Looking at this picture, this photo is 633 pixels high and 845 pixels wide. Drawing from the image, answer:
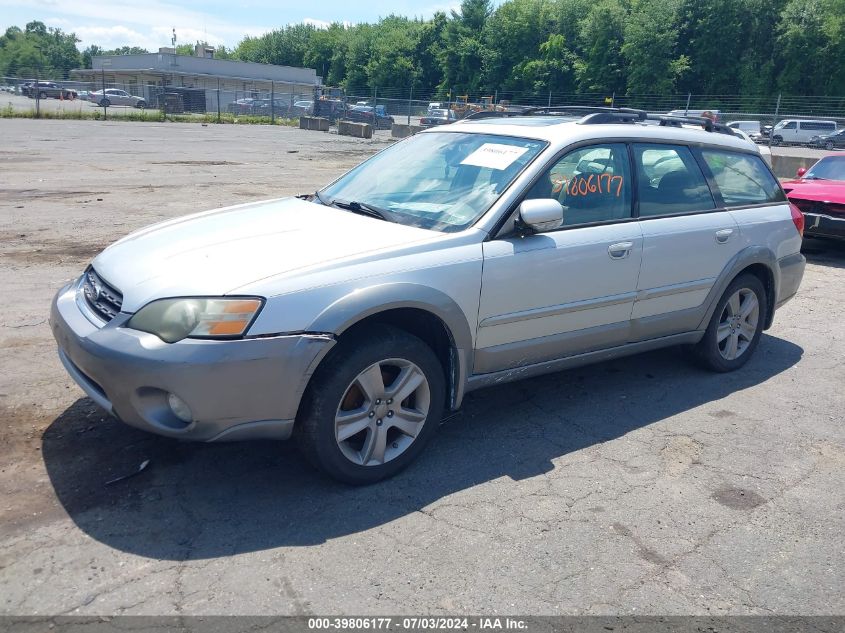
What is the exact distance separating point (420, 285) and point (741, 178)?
3.22m

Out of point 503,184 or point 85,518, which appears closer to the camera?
point 85,518

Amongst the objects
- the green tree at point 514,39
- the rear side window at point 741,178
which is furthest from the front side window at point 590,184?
the green tree at point 514,39

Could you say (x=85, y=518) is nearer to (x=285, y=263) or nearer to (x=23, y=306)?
(x=285, y=263)

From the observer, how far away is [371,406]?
3.54 m

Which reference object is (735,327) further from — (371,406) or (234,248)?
(234,248)

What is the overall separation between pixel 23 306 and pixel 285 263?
12.0ft

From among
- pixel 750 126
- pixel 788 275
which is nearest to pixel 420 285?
pixel 788 275

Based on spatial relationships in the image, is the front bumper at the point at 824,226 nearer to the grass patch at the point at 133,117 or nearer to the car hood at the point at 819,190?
the car hood at the point at 819,190

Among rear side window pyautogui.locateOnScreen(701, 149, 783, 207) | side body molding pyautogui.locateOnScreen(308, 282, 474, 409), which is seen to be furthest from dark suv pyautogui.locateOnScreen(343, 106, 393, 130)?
side body molding pyautogui.locateOnScreen(308, 282, 474, 409)

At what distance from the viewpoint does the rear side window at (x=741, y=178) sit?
5.29 metres

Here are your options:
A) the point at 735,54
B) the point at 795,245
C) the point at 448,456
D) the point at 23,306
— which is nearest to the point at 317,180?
the point at 23,306

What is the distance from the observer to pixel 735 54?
185 feet

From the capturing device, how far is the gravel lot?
2.85 m

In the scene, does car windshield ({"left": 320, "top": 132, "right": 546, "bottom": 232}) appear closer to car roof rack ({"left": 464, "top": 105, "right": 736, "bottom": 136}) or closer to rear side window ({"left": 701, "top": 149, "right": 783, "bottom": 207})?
car roof rack ({"left": 464, "top": 105, "right": 736, "bottom": 136})
